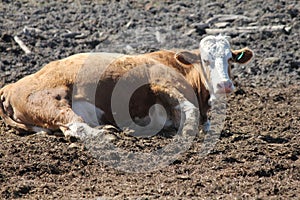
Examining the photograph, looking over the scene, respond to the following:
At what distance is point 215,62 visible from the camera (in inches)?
380

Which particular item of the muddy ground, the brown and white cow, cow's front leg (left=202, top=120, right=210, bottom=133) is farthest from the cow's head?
the muddy ground

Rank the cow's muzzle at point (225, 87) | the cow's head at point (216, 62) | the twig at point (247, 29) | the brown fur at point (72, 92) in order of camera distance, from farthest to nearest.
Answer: the twig at point (247, 29) < the cow's head at point (216, 62) < the cow's muzzle at point (225, 87) < the brown fur at point (72, 92)

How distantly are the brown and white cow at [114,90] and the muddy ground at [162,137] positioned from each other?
0.36 m

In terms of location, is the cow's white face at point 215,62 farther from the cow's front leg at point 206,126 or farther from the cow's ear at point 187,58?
the cow's front leg at point 206,126

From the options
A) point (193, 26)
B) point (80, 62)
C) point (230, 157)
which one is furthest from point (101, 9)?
point (230, 157)

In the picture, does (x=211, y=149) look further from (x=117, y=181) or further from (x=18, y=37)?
(x=18, y=37)

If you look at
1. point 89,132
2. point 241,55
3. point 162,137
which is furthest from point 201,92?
point 89,132

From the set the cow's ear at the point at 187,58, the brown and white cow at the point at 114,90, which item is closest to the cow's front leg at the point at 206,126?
the brown and white cow at the point at 114,90

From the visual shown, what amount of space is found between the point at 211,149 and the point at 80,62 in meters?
2.31

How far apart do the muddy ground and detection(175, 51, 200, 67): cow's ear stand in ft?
3.02

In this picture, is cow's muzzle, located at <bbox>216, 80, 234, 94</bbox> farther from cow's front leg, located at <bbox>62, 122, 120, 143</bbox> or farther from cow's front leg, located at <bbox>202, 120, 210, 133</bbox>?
cow's front leg, located at <bbox>62, 122, 120, 143</bbox>

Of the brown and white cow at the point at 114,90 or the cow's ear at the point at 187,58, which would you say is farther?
the cow's ear at the point at 187,58

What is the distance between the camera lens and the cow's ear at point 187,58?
32.7 ft

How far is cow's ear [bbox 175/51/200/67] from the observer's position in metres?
9.97
